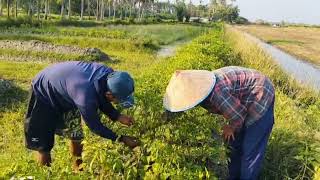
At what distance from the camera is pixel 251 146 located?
184 inches

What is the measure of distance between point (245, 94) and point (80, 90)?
1557 millimetres

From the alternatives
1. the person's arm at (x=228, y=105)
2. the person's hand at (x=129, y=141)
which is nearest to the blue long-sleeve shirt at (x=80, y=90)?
the person's hand at (x=129, y=141)

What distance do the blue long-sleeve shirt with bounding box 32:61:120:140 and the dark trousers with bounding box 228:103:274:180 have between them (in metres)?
1.32

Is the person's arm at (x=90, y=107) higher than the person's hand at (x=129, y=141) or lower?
higher

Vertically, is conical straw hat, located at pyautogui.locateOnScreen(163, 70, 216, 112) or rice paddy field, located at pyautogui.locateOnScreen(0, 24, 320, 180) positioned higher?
conical straw hat, located at pyautogui.locateOnScreen(163, 70, 216, 112)

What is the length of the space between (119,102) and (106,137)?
33cm

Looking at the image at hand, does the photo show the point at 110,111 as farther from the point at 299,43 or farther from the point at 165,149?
the point at 299,43

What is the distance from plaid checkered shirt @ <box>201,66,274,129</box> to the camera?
432 centimetres

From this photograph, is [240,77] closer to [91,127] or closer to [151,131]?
[151,131]

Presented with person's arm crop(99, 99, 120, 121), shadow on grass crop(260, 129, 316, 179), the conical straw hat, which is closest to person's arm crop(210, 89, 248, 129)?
the conical straw hat

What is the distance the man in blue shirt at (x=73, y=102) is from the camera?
4055mm

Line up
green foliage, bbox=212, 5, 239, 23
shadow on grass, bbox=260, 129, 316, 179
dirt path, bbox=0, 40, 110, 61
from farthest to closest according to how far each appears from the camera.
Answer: green foliage, bbox=212, 5, 239, 23, dirt path, bbox=0, 40, 110, 61, shadow on grass, bbox=260, 129, 316, 179

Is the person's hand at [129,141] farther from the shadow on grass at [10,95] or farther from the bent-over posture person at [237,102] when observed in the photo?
the shadow on grass at [10,95]

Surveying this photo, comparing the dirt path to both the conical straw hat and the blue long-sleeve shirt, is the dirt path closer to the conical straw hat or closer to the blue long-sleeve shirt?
the blue long-sleeve shirt
